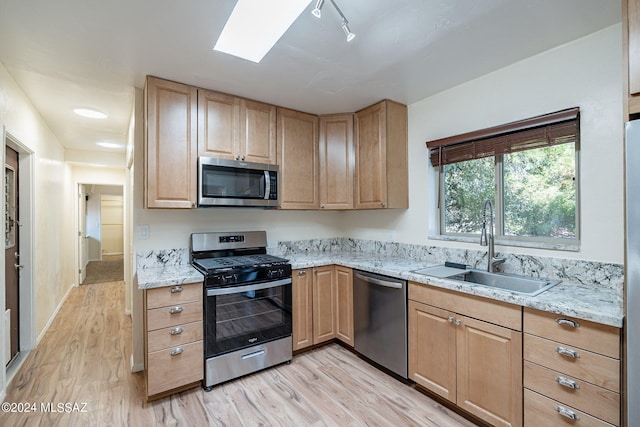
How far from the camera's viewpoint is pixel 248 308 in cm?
237

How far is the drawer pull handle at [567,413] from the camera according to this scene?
1.42 meters

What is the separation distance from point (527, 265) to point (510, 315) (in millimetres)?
606

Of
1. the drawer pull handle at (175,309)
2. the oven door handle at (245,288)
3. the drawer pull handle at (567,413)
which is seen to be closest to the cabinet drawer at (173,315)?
the drawer pull handle at (175,309)

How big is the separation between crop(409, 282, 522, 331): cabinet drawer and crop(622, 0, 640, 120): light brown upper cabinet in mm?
1066

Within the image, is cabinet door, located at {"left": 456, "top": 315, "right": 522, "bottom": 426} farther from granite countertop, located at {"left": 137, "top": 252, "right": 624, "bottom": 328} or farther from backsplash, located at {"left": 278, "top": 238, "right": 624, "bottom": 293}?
backsplash, located at {"left": 278, "top": 238, "right": 624, "bottom": 293}

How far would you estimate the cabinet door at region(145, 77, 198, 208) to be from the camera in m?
2.27

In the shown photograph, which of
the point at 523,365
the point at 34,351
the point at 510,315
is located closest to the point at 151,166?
the point at 34,351

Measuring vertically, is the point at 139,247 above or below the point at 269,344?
above

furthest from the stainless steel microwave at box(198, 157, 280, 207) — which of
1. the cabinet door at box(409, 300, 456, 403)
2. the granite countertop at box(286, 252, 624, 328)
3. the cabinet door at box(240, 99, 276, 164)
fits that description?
the cabinet door at box(409, 300, 456, 403)

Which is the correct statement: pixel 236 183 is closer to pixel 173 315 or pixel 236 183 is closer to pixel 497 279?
pixel 173 315

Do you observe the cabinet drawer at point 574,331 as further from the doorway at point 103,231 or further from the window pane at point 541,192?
the doorway at point 103,231

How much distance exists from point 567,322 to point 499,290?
0.34m

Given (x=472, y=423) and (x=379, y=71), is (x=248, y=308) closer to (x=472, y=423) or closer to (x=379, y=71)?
(x=472, y=423)

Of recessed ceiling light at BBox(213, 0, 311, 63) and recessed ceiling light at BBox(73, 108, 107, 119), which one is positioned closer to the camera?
recessed ceiling light at BBox(213, 0, 311, 63)
